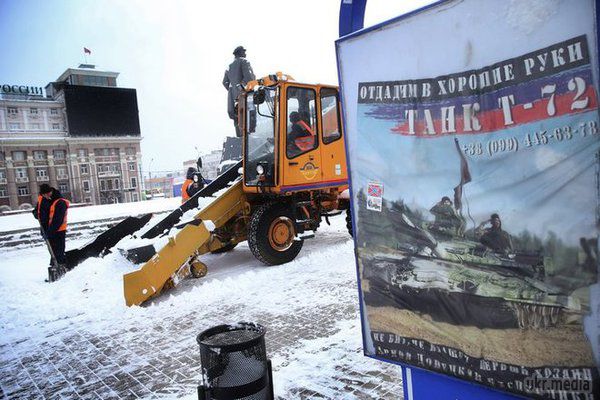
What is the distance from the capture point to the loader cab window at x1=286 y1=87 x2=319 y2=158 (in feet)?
23.5

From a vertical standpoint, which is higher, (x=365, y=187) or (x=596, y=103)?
(x=596, y=103)

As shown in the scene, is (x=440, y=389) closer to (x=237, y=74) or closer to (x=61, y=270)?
(x=61, y=270)

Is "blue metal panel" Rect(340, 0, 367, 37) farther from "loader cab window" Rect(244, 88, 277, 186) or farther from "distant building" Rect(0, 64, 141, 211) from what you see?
"distant building" Rect(0, 64, 141, 211)

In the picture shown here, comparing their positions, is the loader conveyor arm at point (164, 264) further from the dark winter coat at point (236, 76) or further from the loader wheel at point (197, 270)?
the dark winter coat at point (236, 76)

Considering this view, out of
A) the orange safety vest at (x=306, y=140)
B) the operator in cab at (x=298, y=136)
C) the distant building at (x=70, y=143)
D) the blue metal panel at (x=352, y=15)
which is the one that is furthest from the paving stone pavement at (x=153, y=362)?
the distant building at (x=70, y=143)

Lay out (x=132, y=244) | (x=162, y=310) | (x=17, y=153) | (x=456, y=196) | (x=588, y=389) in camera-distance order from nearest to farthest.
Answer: (x=588, y=389), (x=456, y=196), (x=162, y=310), (x=132, y=244), (x=17, y=153)

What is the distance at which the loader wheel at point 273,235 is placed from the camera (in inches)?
272

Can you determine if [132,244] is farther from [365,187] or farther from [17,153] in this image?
[17,153]

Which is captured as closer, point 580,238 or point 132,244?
point 580,238

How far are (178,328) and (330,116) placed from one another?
4647mm

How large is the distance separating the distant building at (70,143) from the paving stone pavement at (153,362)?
6881cm

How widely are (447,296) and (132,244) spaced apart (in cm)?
566

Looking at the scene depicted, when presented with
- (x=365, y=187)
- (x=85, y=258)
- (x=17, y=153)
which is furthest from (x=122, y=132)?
(x=365, y=187)

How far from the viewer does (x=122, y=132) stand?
7025 cm
